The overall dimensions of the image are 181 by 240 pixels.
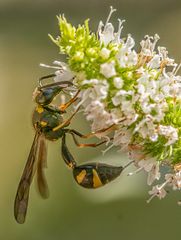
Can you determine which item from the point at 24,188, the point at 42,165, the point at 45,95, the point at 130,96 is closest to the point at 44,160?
the point at 42,165

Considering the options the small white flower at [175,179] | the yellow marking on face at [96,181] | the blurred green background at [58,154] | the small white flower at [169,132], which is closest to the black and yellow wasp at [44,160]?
the yellow marking on face at [96,181]

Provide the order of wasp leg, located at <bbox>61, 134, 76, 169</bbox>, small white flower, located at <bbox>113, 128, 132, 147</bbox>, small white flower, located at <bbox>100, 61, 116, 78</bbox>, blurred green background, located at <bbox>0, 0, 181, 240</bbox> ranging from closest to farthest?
small white flower, located at <bbox>100, 61, 116, 78</bbox>, small white flower, located at <bbox>113, 128, 132, 147</bbox>, wasp leg, located at <bbox>61, 134, 76, 169</bbox>, blurred green background, located at <bbox>0, 0, 181, 240</bbox>

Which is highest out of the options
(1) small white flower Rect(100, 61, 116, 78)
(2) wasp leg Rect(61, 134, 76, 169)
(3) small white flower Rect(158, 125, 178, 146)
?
(1) small white flower Rect(100, 61, 116, 78)

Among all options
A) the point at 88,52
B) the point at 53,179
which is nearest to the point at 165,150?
the point at 88,52

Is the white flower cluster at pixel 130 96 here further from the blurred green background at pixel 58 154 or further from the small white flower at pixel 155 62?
the blurred green background at pixel 58 154

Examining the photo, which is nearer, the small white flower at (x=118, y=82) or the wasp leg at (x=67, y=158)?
the small white flower at (x=118, y=82)

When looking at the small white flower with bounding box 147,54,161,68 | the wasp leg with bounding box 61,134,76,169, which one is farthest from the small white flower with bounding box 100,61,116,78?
the wasp leg with bounding box 61,134,76,169

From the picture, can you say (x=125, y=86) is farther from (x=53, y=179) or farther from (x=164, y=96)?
(x=53, y=179)

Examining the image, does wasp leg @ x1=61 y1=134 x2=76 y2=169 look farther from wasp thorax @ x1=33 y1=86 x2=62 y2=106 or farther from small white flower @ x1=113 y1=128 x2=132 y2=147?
small white flower @ x1=113 y1=128 x2=132 y2=147
